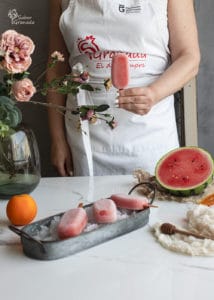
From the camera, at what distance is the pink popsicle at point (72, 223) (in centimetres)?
92

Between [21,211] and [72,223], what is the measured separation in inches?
6.5

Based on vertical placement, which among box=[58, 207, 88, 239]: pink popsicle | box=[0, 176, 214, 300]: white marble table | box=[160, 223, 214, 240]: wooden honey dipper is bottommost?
box=[0, 176, 214, 300]: white marble table

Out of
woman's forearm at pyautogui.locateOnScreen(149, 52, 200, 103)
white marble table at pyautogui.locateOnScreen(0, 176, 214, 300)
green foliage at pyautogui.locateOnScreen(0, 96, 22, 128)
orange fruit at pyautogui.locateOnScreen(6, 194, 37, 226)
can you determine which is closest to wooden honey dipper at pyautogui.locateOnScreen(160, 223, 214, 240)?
white marble table at pyautogui.locateOnScreen(0, 176, 214, 300)

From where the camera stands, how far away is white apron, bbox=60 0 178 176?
1.54 metres

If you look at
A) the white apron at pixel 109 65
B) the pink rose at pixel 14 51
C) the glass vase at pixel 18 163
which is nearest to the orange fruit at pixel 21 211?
the glass vase at pixel 18 163

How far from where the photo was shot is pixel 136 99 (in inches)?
53.5

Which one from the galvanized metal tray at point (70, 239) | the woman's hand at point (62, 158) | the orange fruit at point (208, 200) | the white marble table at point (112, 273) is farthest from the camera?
the woman's hand at point (62, 158)

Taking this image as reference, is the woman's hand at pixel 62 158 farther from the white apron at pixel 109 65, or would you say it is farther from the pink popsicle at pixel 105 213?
the pink popsicle at pixel 105 213

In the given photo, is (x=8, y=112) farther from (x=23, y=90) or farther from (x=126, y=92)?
(x=126, y=92)

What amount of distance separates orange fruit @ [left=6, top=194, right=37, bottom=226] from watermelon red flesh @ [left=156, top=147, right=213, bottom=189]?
1.11 feet

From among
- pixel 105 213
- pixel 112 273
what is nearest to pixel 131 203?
pixel 105 213

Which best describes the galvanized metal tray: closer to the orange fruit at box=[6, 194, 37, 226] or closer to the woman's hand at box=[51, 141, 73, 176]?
the orange fruit at box=[6, 194, 37, 226]

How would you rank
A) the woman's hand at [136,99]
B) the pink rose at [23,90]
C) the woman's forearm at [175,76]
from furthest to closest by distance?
the woman's forearm at [175,76], the woman's hand at [136,99], the pink rose at [23,90]

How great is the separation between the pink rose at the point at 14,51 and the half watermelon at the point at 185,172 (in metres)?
0.45
